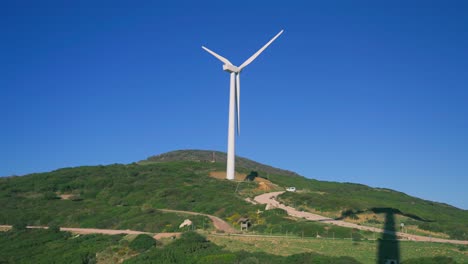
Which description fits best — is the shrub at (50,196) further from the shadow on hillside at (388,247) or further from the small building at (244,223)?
the shadow on hillside at (388,247)

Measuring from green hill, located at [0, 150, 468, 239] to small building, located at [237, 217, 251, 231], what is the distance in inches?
32.5

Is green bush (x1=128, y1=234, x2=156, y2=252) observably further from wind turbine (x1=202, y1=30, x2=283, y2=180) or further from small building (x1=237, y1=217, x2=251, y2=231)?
wind turbine (x1=202, y1=30, x2=283, y2=180)

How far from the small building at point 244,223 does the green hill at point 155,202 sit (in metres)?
0.83

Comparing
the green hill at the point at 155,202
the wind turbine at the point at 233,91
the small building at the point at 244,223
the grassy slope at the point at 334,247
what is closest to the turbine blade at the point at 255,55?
the wind turbine at the point at 233,91

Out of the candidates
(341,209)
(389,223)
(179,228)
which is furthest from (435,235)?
(179,228)

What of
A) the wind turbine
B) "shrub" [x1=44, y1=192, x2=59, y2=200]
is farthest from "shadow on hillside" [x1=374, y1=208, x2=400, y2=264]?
"shrub" [x1=44, y1=192, x2=59, y2=200]

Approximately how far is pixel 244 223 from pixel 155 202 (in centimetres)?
2405

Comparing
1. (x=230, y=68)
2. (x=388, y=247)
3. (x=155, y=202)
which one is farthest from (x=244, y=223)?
(x=230, y=68)

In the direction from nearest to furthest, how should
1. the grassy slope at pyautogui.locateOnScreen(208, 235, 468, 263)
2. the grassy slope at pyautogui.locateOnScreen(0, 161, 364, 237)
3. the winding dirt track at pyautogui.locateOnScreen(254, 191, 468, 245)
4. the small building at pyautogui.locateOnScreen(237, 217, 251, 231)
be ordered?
1. the grassy slope at pyautogui.locateOnScreen(208, 235, 468, 263)
2. the winding dirt track at pyautogui.locateOnScreen(254, 191, 468, 245)
3. the small building at pyautogui.locateOnScreen(237, 217, 251, 231)
4. the grassy slope at pyautogui.locateOnScreen(0, 161, 364, 237)

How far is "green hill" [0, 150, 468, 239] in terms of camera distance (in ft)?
170

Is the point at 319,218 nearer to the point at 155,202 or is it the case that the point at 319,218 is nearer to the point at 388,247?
the point at 388,247

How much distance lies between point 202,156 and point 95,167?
8279cm

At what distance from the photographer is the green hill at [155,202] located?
170 feet

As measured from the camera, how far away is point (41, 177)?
342 feet
